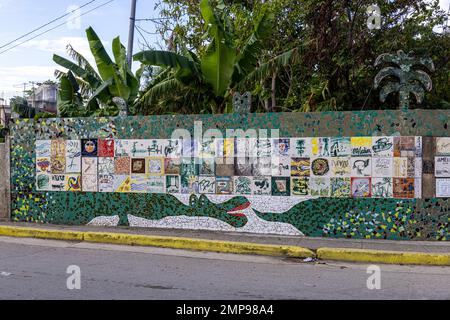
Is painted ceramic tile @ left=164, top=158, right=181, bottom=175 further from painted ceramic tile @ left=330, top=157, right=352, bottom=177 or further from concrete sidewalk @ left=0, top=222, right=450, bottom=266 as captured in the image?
painted ceramic tile @ left=330, top=157, right=352, bottom=177

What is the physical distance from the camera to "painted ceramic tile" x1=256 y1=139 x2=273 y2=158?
963 cm

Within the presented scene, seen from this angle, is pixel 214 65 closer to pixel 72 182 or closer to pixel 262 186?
pixel 262 186

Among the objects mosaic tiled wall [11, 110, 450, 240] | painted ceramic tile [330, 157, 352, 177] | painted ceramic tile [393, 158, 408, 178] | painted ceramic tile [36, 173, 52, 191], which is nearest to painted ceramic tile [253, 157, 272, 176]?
mosaic tiled wall [11, 110, 450, 240]

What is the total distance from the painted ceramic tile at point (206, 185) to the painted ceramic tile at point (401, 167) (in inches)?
133

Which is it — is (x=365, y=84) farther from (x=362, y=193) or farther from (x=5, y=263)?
Answer: (x=5, y=263)

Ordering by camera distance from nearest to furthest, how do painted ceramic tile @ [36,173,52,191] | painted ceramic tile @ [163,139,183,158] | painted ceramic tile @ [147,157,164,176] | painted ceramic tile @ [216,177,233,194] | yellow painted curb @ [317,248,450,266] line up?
yellow painted curb @ [317,248,450,266], painted ceramic tile @ [216,177,233,194], painted ceramic tile @ [163,139,183,158], painted ceramic tile @ [147,157,164,176], painted ceramic tile @ [36,173,52,191]

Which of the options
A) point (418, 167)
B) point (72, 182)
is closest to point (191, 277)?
point (418, 167)

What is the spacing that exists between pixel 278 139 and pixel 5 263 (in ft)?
16.8

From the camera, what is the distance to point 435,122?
9000 mm

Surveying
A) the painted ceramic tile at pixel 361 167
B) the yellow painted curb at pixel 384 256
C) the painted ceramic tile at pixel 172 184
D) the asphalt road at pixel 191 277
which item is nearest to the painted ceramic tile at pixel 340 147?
the painted ceramic tile at pixel 361 167

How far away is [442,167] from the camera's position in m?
9.02

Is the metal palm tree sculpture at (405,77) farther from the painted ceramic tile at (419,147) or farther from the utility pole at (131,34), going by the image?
the utility pole at (131,34)

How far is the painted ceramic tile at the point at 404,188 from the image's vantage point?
9.08 metres

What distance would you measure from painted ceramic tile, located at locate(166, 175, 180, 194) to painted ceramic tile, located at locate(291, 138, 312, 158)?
2.37 meters
